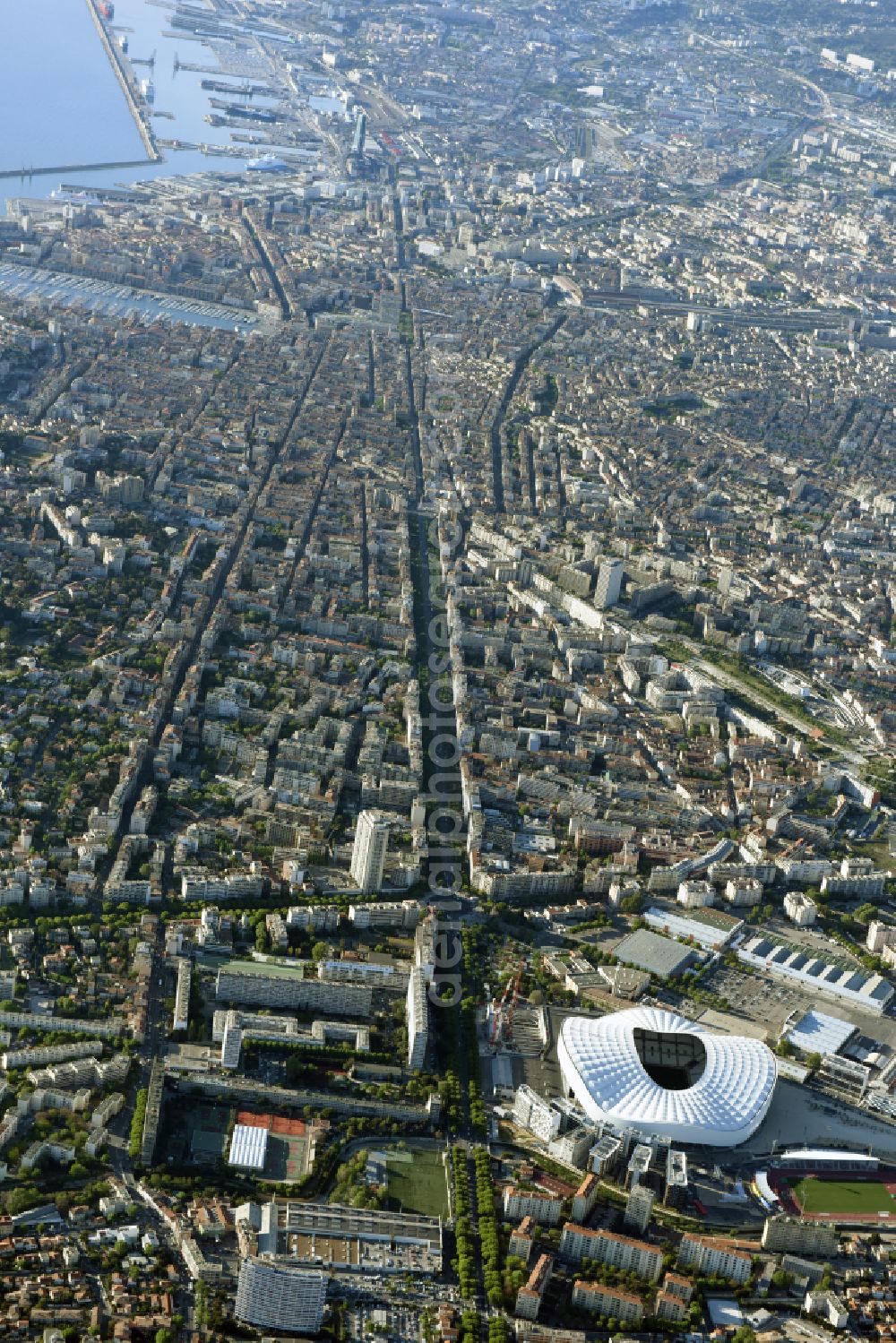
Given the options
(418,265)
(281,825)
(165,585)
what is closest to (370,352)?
(418,265)

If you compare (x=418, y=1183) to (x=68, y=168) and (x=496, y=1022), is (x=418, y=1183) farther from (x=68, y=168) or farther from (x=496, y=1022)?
(x=68, y=168)

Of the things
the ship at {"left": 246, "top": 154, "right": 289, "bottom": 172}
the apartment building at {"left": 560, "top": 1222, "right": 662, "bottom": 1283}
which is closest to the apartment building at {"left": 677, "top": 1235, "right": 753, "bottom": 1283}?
the apartment building at {"left": 560, "top": 1222, "right": 662, "bottom": 1283}

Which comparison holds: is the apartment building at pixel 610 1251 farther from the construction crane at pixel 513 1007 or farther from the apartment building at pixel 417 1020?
the construction crane at pixel 513 1007

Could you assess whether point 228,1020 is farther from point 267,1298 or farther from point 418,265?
point 418,265

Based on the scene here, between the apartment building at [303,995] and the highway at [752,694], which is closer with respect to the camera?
the apartment building at [303,995]

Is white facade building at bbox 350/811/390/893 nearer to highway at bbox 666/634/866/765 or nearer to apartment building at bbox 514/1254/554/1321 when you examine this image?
apartment building at bbox 514/1254/554/1321

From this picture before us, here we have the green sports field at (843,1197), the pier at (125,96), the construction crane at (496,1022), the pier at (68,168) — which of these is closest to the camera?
the green sports field at (843,1197)

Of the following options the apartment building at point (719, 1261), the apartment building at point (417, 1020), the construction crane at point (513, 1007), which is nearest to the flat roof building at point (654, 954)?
the construction crane at point (513, 1007)
